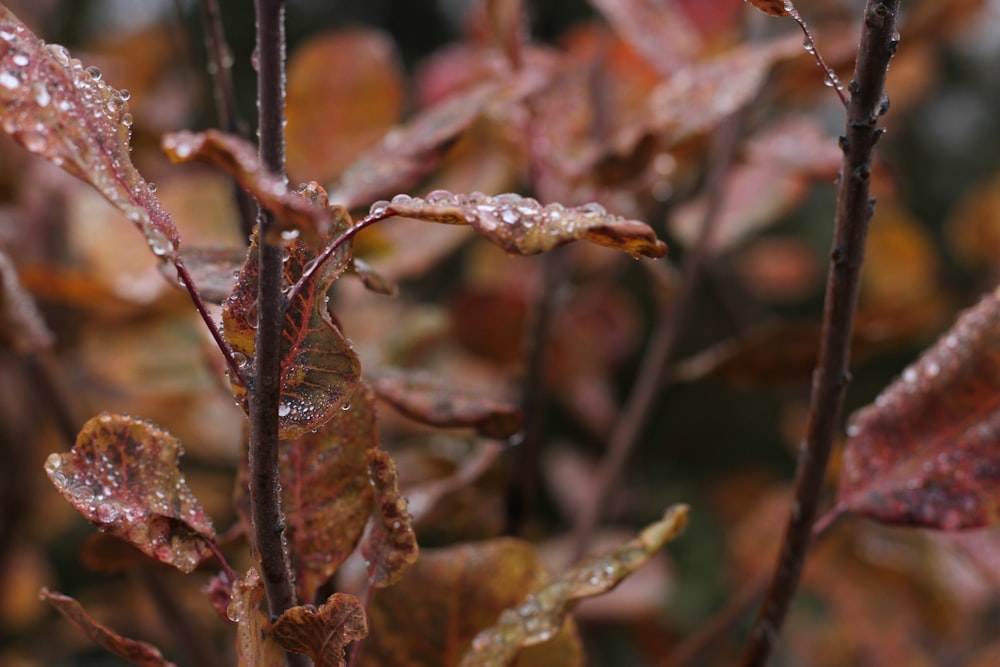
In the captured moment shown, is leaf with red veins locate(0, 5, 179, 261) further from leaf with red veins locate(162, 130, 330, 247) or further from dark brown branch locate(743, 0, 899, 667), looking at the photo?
dark brown branch locate(743, 0, 899, 667)

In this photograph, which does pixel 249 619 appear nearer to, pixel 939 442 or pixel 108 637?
pixel 108 637

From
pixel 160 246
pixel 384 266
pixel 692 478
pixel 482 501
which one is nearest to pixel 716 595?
pixel 692 478

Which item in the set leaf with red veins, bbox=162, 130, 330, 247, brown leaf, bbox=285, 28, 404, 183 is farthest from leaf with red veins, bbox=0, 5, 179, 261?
brown leaf, bbox=285, 28, 404, 183

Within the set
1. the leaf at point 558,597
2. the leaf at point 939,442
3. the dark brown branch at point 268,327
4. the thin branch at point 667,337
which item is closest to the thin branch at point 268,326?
the dark brown branch at point 268,327

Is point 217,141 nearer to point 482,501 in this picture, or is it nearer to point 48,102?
point 48,102

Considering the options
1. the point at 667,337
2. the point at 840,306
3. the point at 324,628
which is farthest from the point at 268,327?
the point at 667,337

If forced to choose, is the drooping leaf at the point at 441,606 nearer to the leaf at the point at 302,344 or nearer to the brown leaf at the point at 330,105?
the leaf at the point at 302,344
